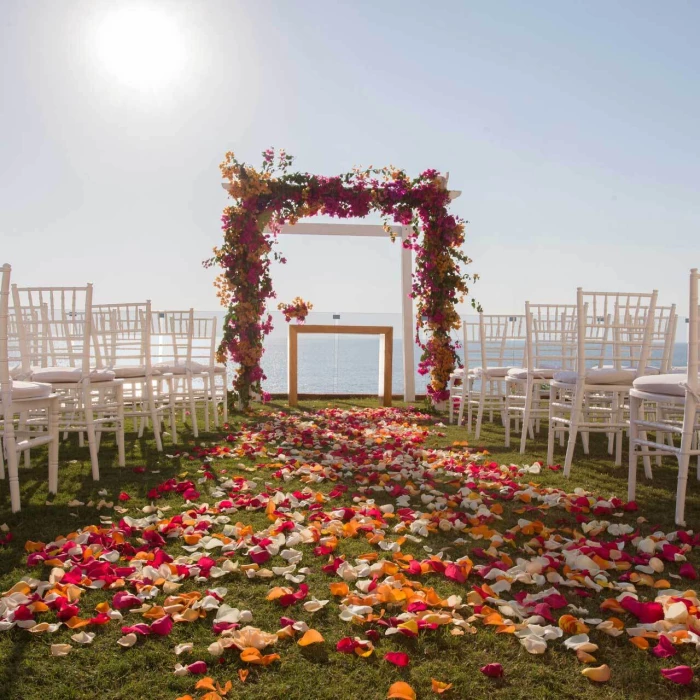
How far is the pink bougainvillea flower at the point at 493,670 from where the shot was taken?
69.1 inches

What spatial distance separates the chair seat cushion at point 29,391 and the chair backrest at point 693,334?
10.5ft

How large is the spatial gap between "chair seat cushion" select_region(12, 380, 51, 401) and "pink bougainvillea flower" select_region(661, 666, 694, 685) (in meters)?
3.01

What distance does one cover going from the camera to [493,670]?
1755 mm

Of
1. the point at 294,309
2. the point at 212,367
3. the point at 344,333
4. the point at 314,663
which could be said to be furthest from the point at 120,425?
the point at 294,309

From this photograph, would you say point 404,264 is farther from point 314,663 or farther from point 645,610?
point 314,663

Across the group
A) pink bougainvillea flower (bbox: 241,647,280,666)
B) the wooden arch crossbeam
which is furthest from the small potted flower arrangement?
pink bougainvillea flower (bbox: 241,647,280,666)

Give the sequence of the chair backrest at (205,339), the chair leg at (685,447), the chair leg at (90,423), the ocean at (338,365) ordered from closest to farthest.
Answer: the chair leg at (685,447), the chair leg at (90,423), the chair backrest at (205,339), the ocean at (338,365)

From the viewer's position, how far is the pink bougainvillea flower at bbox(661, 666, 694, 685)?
1.72m

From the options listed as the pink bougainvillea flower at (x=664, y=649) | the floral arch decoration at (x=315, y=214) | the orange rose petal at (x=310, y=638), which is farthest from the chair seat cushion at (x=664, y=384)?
the floral arch decoration at (x=315, y=214)

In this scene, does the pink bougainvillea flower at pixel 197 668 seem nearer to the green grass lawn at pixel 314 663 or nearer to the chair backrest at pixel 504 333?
the green grass lawn at pixel 314 663

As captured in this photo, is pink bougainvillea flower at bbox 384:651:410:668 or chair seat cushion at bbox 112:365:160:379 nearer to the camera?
pink bougainvillea flower at bbox 384:651:410:668

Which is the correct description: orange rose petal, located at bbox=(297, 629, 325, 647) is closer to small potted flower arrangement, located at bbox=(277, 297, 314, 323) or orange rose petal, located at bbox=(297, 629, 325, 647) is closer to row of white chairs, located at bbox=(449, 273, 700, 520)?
row of white chairs, located at bbox=(449, 273, 700, 520)

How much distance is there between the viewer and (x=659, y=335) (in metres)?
5.51

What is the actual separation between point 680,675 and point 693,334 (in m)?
1.87
